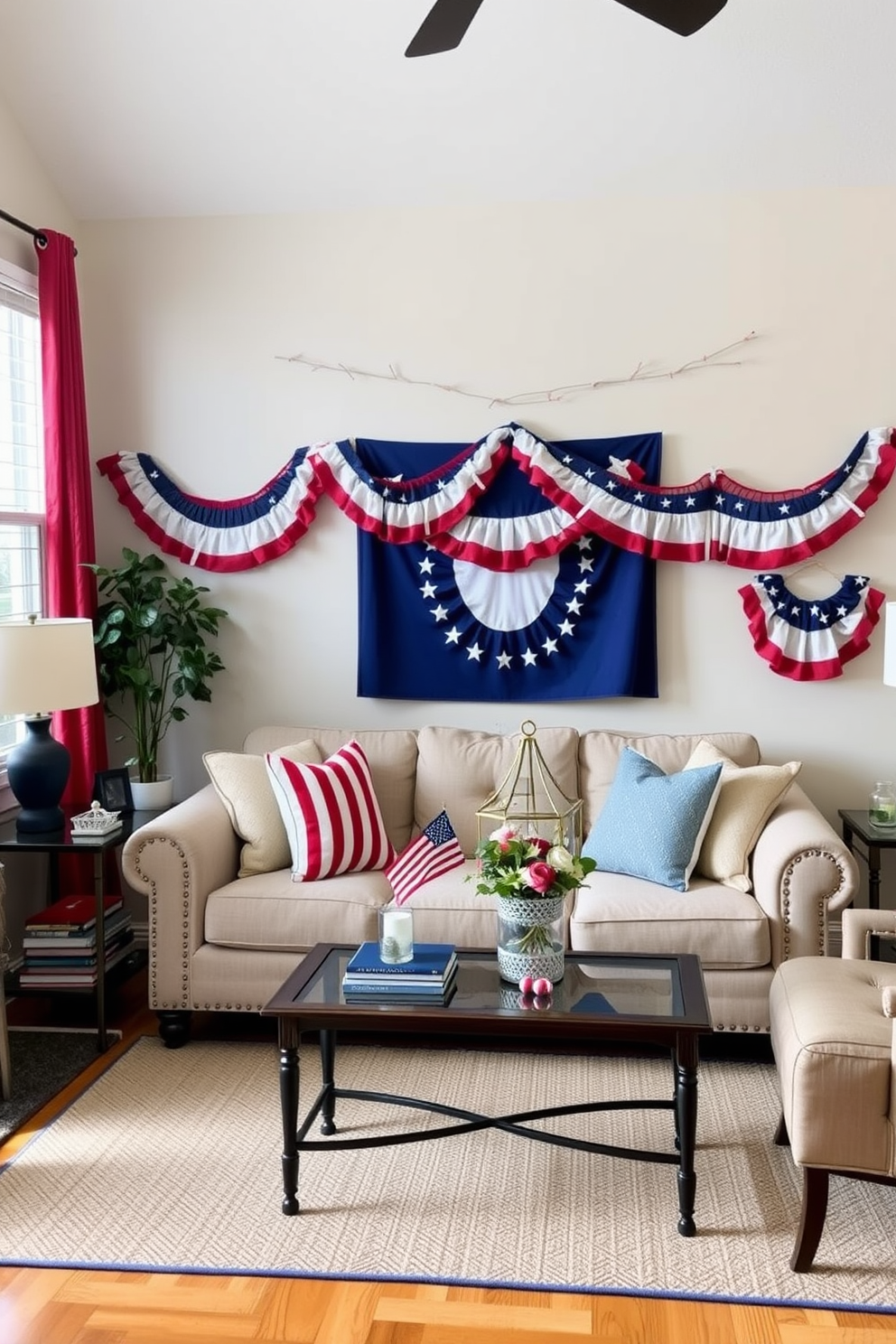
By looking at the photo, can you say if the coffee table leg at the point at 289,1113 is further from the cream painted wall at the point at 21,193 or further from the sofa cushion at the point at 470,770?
the cream painted wall at the point at 21,193

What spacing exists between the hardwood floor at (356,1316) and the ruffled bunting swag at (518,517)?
249 centimetres

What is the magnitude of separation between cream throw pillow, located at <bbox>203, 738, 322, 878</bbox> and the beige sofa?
0.02 m

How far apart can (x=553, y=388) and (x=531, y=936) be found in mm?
2233

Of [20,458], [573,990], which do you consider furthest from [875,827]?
[20,458]

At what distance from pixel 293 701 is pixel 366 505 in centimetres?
80

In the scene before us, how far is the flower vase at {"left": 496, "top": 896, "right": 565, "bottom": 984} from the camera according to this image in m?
2.69

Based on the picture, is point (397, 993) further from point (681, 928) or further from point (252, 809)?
point (252, 809)

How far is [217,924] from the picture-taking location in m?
3.47

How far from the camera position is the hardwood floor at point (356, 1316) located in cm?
219

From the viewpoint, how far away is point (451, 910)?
3404 millimetres

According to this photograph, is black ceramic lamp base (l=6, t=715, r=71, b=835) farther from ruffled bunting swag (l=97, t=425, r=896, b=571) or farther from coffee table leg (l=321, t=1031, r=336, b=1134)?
coffee table leg (l=321, t=1031, r=336, b=1134)

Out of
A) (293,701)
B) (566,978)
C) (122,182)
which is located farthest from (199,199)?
(566,978)

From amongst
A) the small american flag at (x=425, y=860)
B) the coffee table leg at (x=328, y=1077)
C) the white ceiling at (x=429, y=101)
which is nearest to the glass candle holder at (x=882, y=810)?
the small american flag at (x=425, y=860)

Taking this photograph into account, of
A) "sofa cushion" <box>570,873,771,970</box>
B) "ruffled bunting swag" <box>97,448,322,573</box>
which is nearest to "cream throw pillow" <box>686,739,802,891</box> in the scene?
"sofa cushion" <box>570,873,771,970</box>
